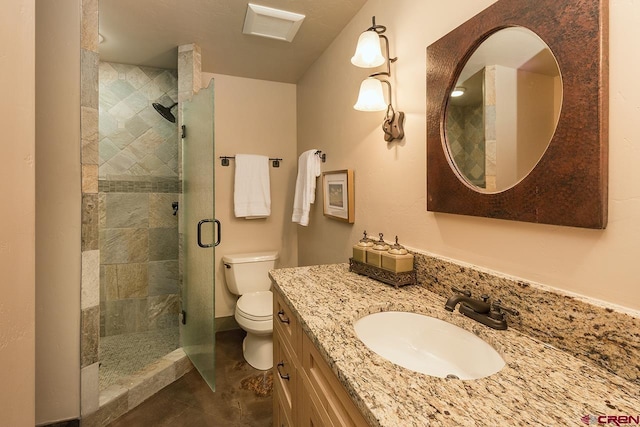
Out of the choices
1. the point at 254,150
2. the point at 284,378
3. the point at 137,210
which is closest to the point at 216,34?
the point at 254,150

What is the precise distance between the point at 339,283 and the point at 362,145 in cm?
Result: 86

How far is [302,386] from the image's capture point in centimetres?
95

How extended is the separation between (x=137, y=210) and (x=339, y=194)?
70.3 inches

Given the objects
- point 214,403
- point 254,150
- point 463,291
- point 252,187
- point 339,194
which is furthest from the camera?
point 254,150

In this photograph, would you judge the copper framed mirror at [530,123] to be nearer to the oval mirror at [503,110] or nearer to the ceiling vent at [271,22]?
the oval mirror at [503,110]

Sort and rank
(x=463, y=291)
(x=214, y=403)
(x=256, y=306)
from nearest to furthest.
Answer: (x=463, y=291) → (x=214, y=403) → (x=256, y=306)

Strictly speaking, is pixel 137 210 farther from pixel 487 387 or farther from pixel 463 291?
pixel 487 387

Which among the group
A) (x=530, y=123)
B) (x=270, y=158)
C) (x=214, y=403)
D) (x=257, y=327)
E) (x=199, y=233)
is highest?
(x=270, y=158)

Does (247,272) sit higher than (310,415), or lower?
higher

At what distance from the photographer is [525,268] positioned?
2.78ft

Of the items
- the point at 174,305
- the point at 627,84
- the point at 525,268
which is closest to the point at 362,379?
the point at 525,268

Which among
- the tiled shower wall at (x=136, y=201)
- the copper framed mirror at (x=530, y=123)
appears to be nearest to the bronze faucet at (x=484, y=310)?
A: the copper framed mirror at (x=530, y=123)

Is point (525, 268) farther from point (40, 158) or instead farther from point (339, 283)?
point (40, 158)

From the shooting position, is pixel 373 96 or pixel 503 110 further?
pixel 373 96
